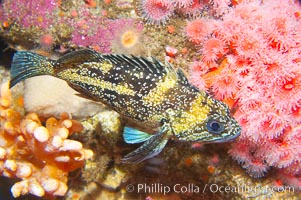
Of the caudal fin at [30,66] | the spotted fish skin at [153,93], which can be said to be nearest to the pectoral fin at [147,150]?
the spotted fish skin at [153,93]

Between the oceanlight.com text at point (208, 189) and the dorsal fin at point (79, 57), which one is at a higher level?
the dorsal fin at point (79, 57)

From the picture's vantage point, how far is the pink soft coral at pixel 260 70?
3742mm

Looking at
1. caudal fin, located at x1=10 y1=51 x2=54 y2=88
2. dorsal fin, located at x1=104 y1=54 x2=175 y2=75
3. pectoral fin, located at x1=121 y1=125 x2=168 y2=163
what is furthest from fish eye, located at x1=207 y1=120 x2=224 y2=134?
caudal fin, located at x1=10 y1=51 x2=54 y2=88

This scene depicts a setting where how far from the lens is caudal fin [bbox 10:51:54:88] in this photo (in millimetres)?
3422

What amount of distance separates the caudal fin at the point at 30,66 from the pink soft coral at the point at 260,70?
1796 millimetres

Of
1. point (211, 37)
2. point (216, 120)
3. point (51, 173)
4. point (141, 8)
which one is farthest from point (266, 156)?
point (51, 173)

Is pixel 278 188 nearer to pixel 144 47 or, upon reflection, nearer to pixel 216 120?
pixel 216 120

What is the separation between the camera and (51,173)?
411 centimetres

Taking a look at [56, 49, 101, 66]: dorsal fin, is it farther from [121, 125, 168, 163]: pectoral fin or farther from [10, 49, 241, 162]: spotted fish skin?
[121, 125, 168, 163]: pectoral fin

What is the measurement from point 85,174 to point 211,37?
2716 mm

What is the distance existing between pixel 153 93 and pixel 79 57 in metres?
0.88

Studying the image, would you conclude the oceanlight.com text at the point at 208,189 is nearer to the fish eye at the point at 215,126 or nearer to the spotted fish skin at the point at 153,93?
the spotted fish skin at the point at 153,93

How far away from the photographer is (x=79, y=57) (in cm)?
328

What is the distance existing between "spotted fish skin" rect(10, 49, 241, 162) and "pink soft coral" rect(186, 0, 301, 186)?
0.67 metres
